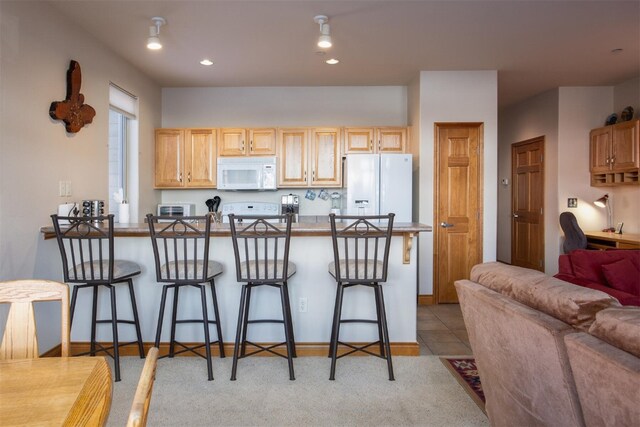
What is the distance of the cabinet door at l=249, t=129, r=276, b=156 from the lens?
4.96 meters

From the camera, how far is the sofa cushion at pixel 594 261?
9.43 feet

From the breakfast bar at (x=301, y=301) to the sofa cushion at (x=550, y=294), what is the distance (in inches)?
51.0

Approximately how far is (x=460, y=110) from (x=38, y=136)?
4132 millimetres

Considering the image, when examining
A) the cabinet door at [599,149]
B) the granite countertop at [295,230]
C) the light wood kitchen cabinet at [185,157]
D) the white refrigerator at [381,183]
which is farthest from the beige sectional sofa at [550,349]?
the cabinet door at [599,149]

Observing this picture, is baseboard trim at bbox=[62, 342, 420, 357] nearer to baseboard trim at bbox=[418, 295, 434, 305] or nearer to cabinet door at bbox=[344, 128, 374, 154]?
baseboard trim at bbox=[418, 295, 434, 305]

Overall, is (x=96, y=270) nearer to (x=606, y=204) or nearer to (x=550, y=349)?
(x=550, y=349)

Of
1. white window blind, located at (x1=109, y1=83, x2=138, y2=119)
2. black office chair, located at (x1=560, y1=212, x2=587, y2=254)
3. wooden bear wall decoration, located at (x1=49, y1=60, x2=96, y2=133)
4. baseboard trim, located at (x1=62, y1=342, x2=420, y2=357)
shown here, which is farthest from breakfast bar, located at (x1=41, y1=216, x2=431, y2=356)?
black office chair, located at (x1=560, y1=212, x2=587, y2=254)

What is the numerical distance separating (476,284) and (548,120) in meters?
4.76

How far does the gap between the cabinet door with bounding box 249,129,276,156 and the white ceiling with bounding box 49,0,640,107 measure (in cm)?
65

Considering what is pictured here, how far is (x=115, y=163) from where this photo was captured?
170 inches

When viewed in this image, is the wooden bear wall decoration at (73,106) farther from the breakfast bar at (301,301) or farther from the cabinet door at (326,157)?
the cabinet door at (326,157)

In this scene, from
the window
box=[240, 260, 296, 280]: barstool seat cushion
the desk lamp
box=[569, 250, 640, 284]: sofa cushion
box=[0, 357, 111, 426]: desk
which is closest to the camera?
box=[0, 357, 111, 426]: desk

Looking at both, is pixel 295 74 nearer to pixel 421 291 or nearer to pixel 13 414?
pixel 421 291

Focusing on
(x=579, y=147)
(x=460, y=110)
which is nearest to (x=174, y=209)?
(x=460, y=110)
